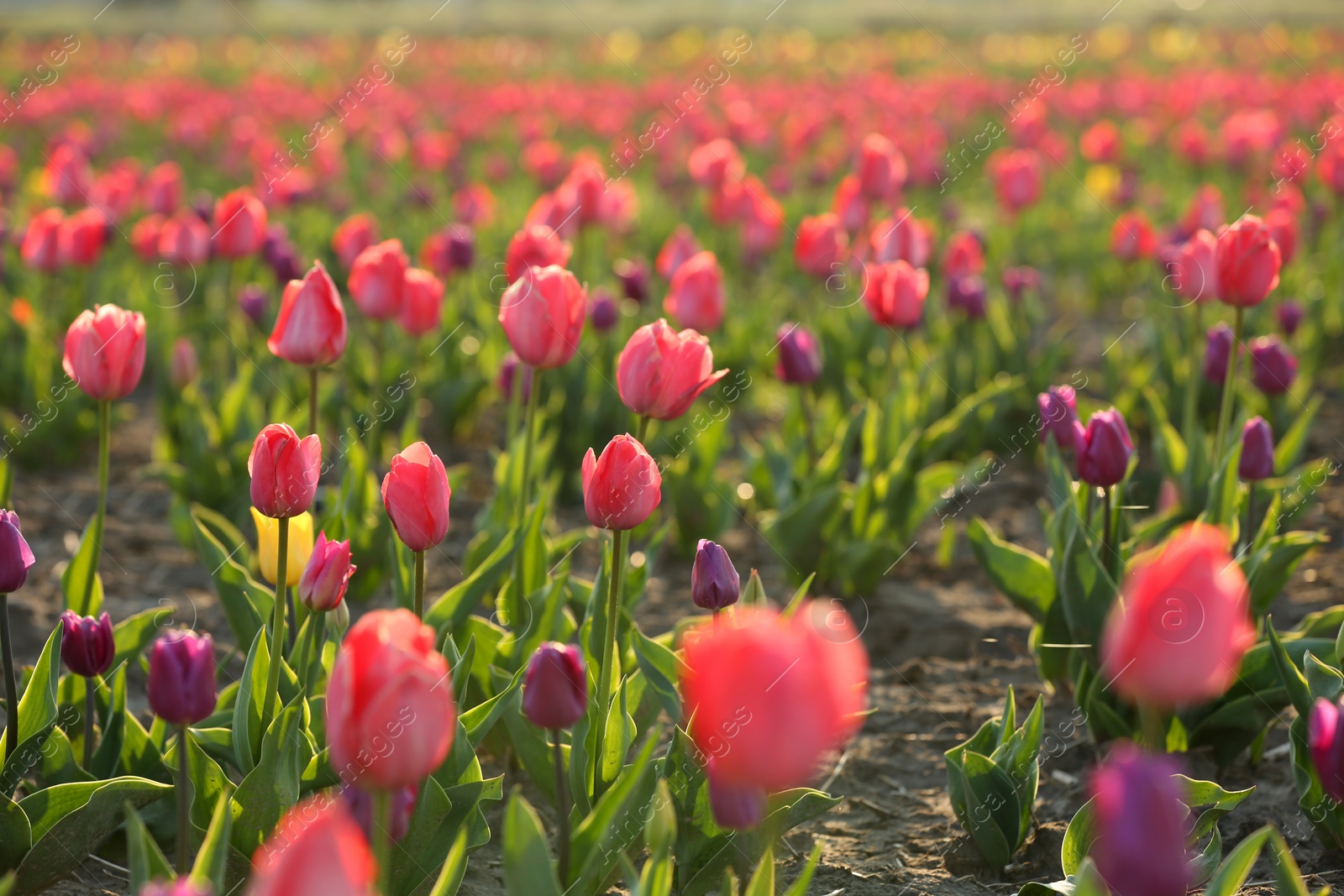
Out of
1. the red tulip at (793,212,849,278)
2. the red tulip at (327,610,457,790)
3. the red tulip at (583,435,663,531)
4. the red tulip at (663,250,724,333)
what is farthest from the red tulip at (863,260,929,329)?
the red tulip at (327,610,457,790)

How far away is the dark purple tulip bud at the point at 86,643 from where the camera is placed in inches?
81.6

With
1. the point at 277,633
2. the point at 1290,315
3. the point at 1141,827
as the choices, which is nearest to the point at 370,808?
the point at 277,633

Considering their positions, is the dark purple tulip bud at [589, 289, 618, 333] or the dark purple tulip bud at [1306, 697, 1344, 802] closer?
the dark purple tulip bud at [1306, 697, 1344, 802]

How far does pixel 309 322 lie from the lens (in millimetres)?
2635

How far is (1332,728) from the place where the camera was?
161 cm

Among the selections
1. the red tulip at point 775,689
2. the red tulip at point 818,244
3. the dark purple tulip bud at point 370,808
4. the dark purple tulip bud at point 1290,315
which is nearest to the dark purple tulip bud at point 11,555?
the dark purple tulip bud at point 370,808

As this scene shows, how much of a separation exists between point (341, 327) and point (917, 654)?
1777 mm

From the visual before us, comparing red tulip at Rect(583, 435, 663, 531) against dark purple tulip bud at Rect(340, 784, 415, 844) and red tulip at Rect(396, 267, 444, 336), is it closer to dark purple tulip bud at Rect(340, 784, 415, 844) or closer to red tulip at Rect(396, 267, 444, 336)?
dark purple tulip bud at Rect(340, 784, 415, 844)

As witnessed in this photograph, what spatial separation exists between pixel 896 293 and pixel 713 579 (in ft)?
5.90

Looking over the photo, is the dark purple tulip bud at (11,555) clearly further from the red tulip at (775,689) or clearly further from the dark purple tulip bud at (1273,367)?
the dark purple tulip bud at (1273,367)

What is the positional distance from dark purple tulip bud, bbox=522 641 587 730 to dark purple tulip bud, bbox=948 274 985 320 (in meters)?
3.23

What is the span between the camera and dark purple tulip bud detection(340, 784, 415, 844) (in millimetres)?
1456

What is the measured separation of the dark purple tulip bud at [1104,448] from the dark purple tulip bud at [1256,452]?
52 centimetres

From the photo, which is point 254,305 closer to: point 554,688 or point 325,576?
point 325,576
